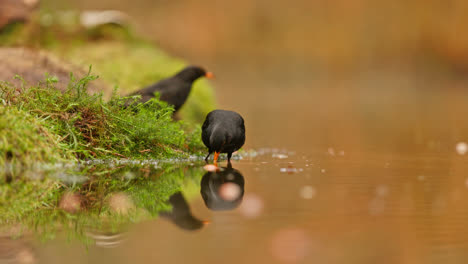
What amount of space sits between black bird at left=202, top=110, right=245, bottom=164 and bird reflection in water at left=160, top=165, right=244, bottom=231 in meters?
0.30

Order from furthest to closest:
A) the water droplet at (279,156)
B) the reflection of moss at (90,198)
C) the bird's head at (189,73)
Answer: the bird's head at (189,73) < the water droplet at (279,156) < the reflection of moss at (90,198)

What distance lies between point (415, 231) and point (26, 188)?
2766 mm

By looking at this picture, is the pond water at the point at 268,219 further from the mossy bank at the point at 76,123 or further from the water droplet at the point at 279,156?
the water droplet at the point at 279,156

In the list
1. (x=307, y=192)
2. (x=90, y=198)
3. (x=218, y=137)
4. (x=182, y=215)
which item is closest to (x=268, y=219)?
(x=182, y=215)

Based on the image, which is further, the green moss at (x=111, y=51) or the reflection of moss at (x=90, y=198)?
the green moss at (x=111, y=51)

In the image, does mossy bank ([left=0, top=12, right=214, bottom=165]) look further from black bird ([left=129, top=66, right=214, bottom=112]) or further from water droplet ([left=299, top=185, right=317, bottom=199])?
water droplet ([left=299, top=185, right=317, bottom=199])

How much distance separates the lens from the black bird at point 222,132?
6160mm

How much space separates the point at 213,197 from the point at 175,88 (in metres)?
4.63

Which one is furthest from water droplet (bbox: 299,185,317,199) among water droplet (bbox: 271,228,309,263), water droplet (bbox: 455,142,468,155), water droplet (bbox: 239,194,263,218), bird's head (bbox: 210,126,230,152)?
water droplet (bbox: 455,142,468,155)

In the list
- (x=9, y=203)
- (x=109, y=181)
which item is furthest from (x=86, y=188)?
(x=9, y=203)

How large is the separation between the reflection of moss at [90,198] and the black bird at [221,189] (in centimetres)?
17

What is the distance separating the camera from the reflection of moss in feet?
11.9

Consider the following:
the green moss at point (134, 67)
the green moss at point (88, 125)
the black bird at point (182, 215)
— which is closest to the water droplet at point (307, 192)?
the black bird at point (182, 215)

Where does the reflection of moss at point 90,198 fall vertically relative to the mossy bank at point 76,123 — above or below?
below
